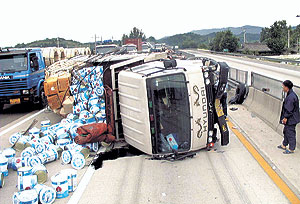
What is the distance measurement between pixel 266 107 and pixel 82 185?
6613mm

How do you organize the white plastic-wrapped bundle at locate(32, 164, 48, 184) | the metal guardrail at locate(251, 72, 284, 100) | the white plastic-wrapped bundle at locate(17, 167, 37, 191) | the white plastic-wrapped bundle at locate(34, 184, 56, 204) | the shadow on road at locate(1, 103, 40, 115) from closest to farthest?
1. the white plastic-wrapped bundle at locate(34, 184, 56, 204)
2. the white plastic-wrapped bundle at locate(17, 167, 37, 191)
3. the white plastic-wrapped bundle at locate(32, 164, 48, 184)
4. the metal guardrail at locate(251, 72, 284, 100)
5. the shadow on road at locate(1, 103, 40, 115)

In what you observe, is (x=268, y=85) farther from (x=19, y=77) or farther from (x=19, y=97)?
(x=19, y=97)

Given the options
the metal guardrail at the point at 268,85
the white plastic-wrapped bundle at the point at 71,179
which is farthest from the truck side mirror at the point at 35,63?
the white plastic-wrapped bundle at the point at 71,179

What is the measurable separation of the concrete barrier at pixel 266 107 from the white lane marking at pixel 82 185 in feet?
15.3

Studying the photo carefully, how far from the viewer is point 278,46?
267 feet

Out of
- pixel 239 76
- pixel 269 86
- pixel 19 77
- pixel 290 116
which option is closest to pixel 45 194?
pixel 290 116

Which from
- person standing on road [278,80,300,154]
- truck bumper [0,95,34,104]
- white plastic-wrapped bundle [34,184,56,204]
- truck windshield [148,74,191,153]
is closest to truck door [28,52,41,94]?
truck bumper [0,95,34,104]

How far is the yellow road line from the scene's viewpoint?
5828 millimetres

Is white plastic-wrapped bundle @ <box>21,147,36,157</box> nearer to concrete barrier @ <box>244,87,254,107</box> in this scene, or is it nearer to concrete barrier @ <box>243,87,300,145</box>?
concrete barrier @ <box>243,87,300,145</box>

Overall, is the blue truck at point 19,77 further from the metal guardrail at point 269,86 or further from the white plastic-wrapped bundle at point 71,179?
the white plastic-wrapped bundle at point 71,179

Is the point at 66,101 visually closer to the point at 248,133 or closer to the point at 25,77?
the point at 25,77

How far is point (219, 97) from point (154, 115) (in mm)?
1645

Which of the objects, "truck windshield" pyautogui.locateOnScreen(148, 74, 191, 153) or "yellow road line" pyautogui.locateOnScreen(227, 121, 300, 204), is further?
"truck windshield" pyautogui.locateOnScreen(148, 74, 191, 153)

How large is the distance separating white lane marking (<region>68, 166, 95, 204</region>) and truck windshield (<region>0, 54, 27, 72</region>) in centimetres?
917
